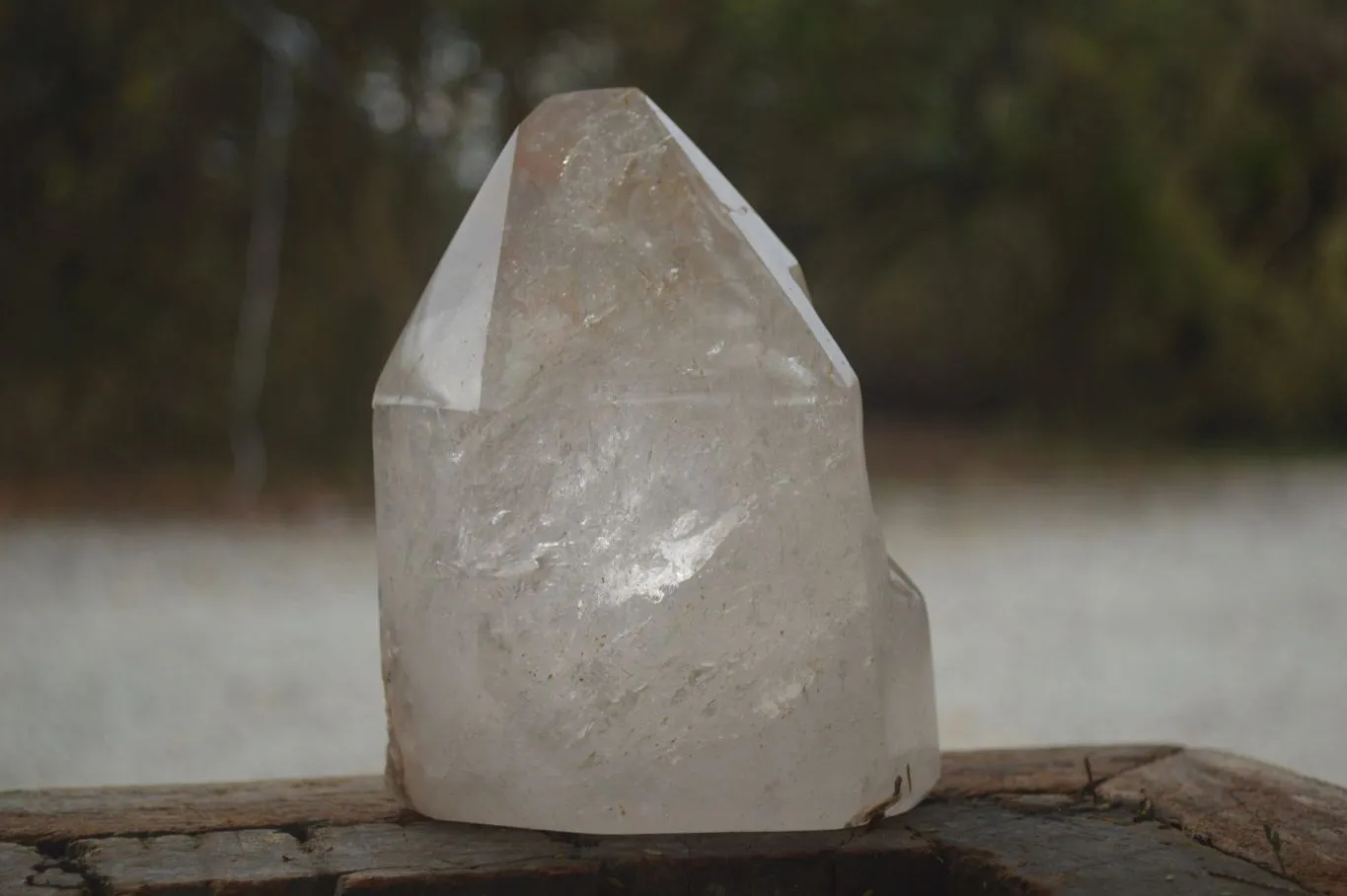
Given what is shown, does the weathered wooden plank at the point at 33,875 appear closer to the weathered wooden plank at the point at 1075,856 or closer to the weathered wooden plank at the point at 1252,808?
the weathered wooden plank at the point at 1075,856

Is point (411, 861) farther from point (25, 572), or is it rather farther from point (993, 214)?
point (993, 214)

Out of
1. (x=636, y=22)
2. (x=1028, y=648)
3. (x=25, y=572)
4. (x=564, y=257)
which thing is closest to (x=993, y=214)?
(x=636, y=22)

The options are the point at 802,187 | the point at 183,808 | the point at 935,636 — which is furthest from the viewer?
the point at 802,187

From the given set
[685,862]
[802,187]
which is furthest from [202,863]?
[802,187]

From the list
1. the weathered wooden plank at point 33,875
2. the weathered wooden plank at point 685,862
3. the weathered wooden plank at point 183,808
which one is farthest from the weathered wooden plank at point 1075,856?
the weathered wooden plank at point 33,875

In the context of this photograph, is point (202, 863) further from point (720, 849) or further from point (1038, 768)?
point (1038, 768)

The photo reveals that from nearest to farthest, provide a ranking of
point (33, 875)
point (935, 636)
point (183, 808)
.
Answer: point (33, 875) < point (183, 808) < point (935, 636)
